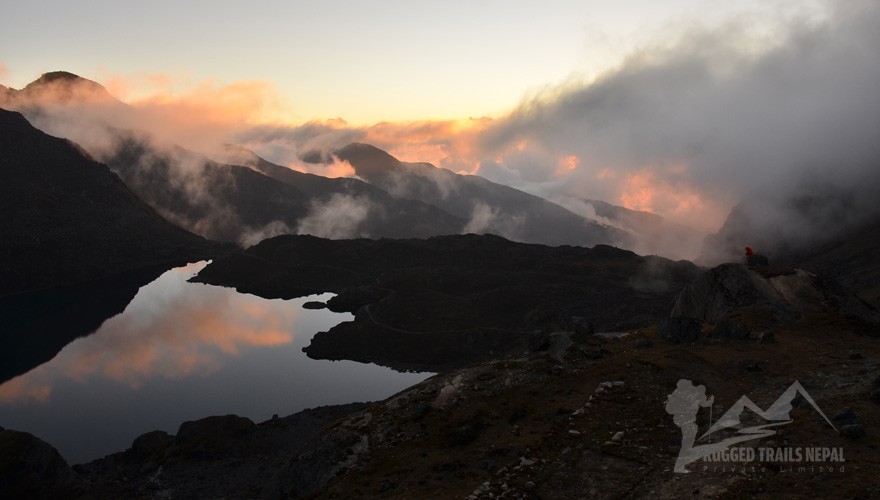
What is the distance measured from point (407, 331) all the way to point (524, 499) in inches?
5218

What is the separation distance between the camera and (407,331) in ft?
549

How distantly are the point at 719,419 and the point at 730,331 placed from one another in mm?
19234

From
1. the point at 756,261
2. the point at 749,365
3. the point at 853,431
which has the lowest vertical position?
the point at 853,431

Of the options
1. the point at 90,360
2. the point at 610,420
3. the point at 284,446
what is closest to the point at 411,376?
the point at 284,446

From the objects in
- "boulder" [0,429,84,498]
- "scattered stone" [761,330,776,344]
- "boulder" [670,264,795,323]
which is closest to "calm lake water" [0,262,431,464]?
"boulder" [0,429,84,498]

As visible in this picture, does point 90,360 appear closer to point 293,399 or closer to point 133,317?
point 133,317

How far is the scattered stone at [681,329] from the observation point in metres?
60.0

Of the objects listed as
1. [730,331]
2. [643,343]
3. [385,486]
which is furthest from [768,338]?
[385,486]

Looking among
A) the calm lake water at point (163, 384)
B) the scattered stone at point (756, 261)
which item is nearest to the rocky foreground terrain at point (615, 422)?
the scattered stone at point (756, 261)

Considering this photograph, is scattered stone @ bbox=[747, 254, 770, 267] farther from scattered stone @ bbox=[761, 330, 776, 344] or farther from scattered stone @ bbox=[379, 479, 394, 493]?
scattered stone @ bbox=[379, 479, 394, 493]

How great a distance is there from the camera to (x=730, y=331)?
57.8 metres

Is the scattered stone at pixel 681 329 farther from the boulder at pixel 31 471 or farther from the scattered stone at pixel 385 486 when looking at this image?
the boulder at pixel 31 471

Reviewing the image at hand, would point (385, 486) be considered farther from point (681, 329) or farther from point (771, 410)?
point (681, 329)

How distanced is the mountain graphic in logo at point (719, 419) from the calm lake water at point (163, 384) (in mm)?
85461
